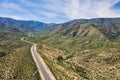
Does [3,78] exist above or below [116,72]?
above

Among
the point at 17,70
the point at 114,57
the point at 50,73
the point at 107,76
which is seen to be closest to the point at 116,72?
the point at 107,76

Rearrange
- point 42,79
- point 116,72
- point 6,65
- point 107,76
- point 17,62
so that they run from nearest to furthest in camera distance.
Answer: point 42,79 < point 6,65 < point 17,62 < point 107,76 < point 116,72

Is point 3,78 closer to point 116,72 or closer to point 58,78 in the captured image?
point 58,78

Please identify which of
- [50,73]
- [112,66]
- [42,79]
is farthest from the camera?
[112,66]

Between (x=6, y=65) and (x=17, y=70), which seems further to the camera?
(x=6, y=65)

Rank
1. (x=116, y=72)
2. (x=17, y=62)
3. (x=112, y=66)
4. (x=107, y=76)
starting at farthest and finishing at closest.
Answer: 1. (x=112, y=66)
2. (x=116, y=72)
3. (x=107, y=76)
4. (x=17, y=62)

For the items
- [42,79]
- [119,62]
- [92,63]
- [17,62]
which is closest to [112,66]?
[119,62]

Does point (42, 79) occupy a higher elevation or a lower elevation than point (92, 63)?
higher

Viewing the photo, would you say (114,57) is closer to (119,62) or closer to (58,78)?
(119,62)

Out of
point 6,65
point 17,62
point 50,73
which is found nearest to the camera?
point 50,73
